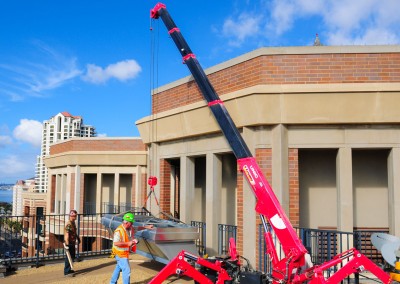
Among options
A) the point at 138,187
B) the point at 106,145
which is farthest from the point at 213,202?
the point at 106,145

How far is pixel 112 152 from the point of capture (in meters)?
25.6

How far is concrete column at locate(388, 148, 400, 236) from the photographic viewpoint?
9.08 m

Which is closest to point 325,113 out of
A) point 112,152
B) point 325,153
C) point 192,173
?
point 325,153

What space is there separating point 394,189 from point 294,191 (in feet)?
7.19

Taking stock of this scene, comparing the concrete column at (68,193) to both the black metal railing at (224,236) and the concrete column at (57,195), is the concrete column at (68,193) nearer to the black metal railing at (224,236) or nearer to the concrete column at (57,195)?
Answer: the concrete column at (57,195)

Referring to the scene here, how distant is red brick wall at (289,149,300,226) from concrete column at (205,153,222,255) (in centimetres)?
246

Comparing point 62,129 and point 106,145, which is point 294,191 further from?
point 62,129

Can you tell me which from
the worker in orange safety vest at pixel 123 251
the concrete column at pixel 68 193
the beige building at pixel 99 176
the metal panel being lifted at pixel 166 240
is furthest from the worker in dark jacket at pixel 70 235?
the concrete column at pixel 68 193

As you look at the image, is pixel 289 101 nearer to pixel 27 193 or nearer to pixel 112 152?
pixel 112 152

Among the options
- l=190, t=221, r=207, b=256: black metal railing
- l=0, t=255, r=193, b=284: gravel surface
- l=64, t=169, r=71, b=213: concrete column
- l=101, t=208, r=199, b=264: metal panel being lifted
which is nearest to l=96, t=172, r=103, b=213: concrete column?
l=64, t=169, r=71, b=213: concrete column

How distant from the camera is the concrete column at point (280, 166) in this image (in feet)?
30.4

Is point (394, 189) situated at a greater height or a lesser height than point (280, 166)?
lesser

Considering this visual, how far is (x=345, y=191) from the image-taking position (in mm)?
9289

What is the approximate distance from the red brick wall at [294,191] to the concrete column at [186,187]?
377cm
